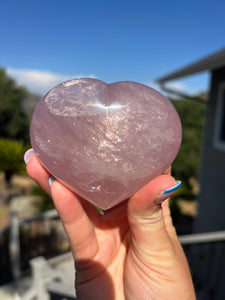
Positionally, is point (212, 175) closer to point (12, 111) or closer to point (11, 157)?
point (11, 157)

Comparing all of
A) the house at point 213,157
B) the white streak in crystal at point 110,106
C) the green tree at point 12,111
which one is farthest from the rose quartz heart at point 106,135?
the green tree at point 12,111

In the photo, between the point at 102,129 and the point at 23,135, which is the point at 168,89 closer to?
the point at 102,129

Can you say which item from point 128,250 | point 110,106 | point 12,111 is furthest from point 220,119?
point 12,111

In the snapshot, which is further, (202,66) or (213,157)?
(213,157)

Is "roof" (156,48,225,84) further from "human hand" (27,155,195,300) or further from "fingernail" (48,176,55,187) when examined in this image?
"fingernail" (48,176,55,187)

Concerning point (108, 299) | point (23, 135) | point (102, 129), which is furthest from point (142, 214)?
point (23, 135)

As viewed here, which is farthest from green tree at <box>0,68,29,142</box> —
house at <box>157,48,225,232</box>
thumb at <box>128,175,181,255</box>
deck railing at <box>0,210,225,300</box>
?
thumb at <box>128,175,181,255</box>
